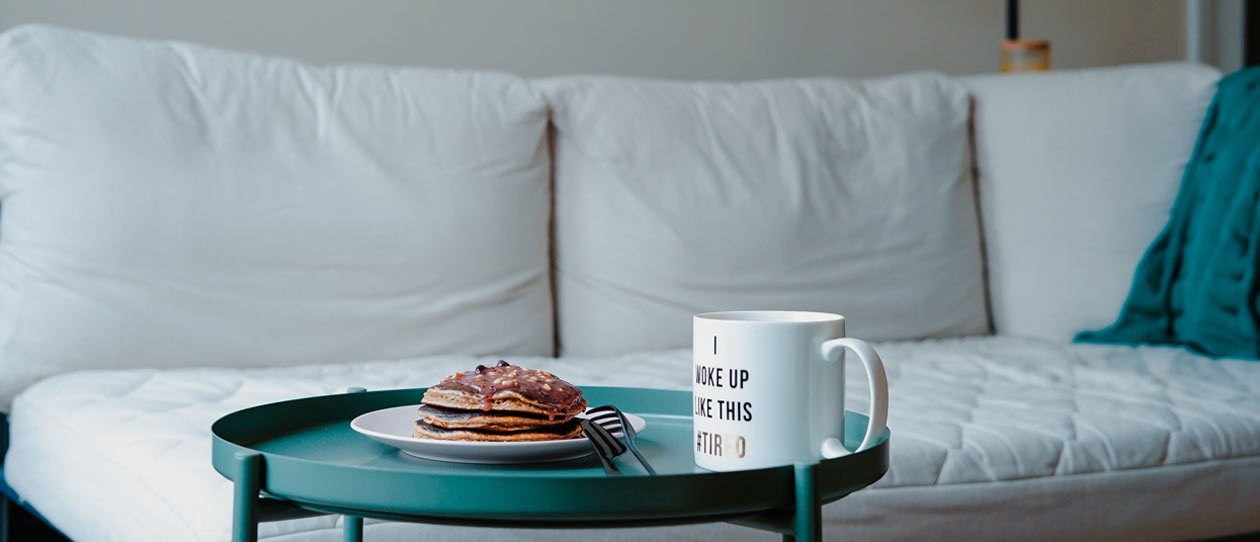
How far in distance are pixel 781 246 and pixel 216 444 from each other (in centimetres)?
123

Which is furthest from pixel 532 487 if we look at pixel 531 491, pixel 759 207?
pixel 759 207

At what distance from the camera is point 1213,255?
1.67 metres

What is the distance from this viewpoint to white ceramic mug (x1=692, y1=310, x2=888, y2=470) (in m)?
0.59

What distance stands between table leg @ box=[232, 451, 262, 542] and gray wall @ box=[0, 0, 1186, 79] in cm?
150

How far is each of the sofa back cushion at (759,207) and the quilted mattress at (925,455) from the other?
0.90ft

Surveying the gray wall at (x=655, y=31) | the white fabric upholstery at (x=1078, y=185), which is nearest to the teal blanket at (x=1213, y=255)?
the white fabric upholstery at (x=1078, y=185)

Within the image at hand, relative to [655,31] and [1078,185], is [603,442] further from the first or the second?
[655,31]

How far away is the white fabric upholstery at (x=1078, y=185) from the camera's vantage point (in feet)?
5.98

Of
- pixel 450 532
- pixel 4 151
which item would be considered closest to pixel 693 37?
pixel 4 151

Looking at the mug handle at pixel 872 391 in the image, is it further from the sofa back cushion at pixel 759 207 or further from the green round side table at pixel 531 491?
the sofa back cushion at pixel 759 207

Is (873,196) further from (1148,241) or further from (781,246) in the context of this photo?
(1148,241)

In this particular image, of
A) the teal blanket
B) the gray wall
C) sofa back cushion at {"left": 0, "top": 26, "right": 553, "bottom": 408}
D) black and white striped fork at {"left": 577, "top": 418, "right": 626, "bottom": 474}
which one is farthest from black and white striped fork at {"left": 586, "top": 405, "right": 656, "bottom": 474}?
the gray wall

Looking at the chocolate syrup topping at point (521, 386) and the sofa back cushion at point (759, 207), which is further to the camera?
the sofa back cushion at point (759, 207)

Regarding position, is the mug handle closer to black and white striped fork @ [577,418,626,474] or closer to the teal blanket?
black and white striped fork @ [577,418,626,474]
